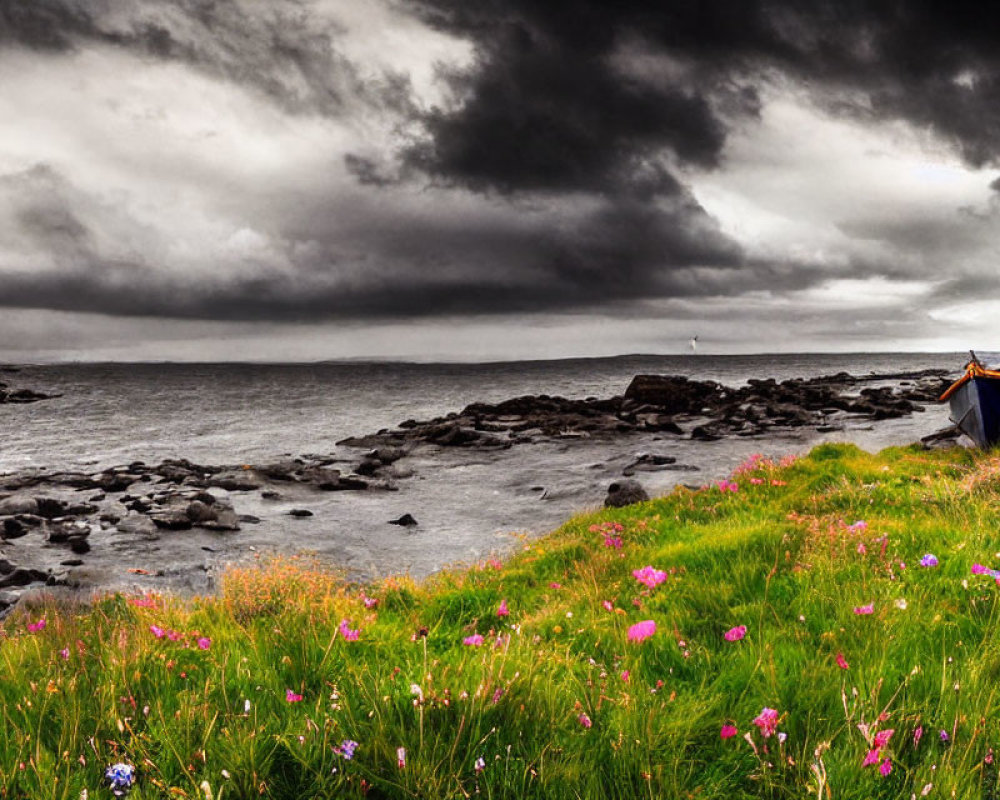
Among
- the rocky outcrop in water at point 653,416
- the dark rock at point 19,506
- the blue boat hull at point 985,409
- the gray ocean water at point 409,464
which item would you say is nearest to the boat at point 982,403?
the blue boat hull at point 985,409

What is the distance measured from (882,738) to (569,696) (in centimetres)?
137

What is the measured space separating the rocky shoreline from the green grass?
10.5 m

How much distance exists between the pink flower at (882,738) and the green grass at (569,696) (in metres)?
0.05

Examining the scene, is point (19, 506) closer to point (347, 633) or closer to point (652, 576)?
point (347, 633)

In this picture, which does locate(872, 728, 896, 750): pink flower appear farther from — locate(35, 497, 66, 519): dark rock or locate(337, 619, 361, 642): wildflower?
locate(35, 497, 66, 519): dark rock

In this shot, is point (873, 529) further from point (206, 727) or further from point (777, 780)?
point (206, 727)

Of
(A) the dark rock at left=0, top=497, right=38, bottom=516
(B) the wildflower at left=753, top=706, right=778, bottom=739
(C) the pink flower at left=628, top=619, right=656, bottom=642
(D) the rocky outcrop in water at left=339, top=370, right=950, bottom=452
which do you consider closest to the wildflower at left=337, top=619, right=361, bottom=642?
(C) the pink flower at left=628, top=619, right=656, bottom=642

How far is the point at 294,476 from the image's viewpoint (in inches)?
1059

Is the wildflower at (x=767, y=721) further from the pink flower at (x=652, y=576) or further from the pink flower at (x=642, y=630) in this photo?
the pink flower at (x=652, y=576)

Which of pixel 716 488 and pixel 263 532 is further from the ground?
pixel 716 488

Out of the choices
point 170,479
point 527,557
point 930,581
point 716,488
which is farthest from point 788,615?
point 170,479

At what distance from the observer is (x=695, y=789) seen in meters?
2.60

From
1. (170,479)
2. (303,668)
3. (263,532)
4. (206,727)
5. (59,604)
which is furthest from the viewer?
(170,479)

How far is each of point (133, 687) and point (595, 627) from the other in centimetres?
324
